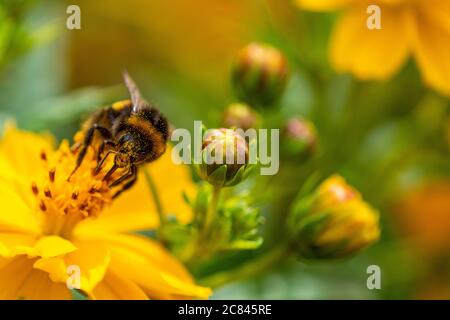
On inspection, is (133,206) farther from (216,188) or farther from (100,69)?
(100,69)

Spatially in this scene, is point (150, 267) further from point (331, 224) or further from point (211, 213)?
point (331, 224)

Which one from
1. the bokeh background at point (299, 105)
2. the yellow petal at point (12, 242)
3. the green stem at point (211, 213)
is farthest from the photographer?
the bokeh background at point (299, 105)

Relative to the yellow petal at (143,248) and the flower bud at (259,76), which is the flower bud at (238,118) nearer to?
the flower bud at (259,76)

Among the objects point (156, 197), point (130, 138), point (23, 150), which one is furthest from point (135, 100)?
point (23, 150)

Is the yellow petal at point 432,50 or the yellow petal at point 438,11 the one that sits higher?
the yellow petal at point 438,11

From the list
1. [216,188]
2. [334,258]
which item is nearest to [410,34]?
[334,258]

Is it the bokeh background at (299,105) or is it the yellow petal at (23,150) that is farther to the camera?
the bokeh background at (299,105)

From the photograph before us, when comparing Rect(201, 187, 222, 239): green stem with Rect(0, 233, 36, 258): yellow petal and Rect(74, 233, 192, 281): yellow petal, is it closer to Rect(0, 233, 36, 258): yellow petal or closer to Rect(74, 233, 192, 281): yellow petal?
Rect(74, 233, 192, 281): yellow petal

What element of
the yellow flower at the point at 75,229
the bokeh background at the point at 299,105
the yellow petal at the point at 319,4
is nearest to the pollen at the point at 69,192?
the yellow flower at the point at 75,229
